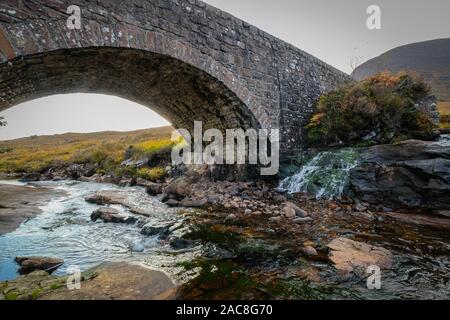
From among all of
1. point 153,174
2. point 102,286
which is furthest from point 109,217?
point 153,174

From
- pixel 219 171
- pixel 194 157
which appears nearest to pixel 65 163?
Answer: pixel 194 157

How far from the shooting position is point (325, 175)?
8.34 m

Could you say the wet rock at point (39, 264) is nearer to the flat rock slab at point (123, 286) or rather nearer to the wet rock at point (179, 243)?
the flat rock slab at point (123, 286)

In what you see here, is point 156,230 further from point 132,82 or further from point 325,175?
point 325,175

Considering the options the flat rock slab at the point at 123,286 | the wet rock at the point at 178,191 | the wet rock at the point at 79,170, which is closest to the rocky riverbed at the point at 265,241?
the flat rock slab at the point at 123,286

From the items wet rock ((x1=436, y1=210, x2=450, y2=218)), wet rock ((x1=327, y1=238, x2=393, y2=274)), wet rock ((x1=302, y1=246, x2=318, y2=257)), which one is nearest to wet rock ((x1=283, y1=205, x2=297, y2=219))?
wet rock ((x1=327, y1=238, x2=393, y2=274))

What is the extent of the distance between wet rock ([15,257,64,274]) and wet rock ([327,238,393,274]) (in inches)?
148

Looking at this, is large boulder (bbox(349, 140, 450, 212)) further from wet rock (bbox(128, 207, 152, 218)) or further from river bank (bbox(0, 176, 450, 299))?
wet rock (bbox(128, 207, 152, 218))

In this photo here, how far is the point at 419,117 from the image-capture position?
959 cm

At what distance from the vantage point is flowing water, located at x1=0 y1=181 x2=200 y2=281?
3.79 metres

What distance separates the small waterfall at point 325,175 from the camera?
7.89m

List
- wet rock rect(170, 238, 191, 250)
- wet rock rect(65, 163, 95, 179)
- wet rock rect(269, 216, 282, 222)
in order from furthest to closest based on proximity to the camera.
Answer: wet rock rect(65, 163, 95, 179), wet rock rect(269, 216, 282, 222), wet rock rect(170, 238, 191, 250)
